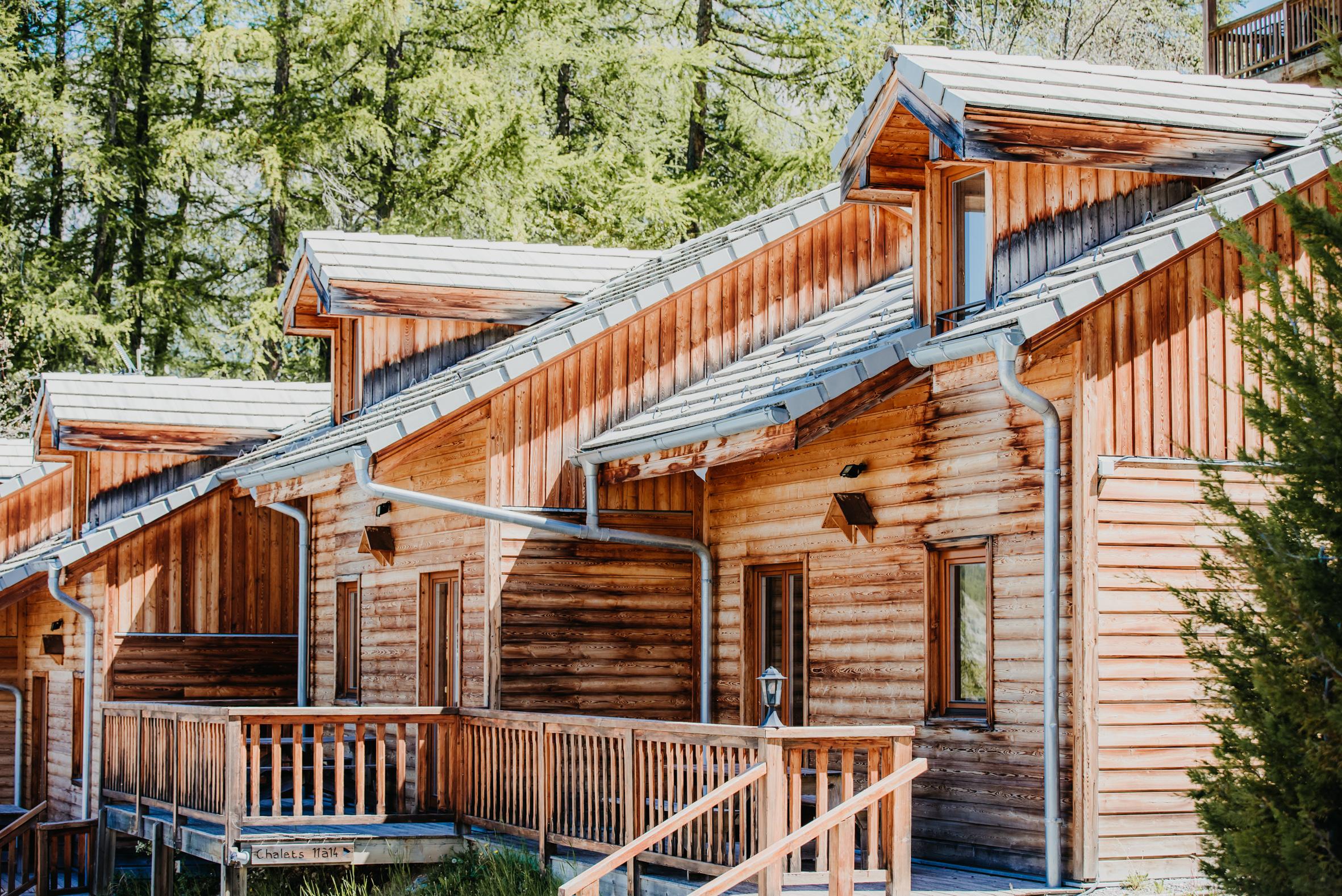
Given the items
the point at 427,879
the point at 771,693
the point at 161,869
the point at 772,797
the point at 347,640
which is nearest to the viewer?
the point at 772,797

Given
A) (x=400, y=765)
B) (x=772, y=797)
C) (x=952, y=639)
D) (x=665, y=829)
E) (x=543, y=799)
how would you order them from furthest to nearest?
(x=400, y=765), (x=543, y=799), (x=952, y=639), (x=665, y=829), (x=772, y=797)

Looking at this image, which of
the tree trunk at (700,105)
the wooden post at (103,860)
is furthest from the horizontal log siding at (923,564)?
the tree trunk at (700,105)

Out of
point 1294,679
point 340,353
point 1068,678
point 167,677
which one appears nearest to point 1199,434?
point 1068,678

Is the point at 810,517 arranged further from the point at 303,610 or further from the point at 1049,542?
the point at 303,610

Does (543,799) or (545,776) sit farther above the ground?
(545,776)

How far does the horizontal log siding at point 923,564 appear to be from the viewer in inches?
433

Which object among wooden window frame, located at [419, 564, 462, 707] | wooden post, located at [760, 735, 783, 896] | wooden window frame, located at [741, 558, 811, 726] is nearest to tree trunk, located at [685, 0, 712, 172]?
wooden window frame, located at [419, 564, 462, 707]

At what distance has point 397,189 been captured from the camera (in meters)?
28.4

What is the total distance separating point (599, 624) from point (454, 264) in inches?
188

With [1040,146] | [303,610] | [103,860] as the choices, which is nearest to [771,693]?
[1040,146]

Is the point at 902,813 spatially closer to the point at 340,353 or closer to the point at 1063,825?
the point at 1063,825

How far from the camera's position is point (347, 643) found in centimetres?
1861

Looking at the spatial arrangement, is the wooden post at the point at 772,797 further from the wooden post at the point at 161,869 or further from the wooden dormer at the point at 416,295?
the wooden dormer at the point at 416,295

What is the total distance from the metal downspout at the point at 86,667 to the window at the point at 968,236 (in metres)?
11.7
